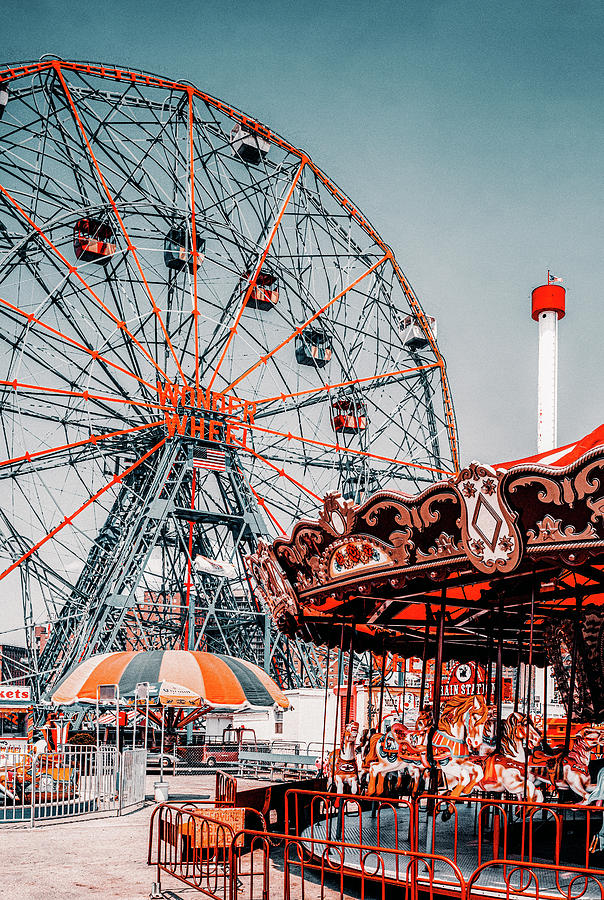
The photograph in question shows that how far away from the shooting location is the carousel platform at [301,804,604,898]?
668 centimetres

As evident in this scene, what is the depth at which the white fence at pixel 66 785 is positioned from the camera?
14.5 metres

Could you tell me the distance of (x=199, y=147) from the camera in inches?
1133

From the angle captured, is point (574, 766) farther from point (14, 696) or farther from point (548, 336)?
point (14, 696)

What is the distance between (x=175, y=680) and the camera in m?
15.3

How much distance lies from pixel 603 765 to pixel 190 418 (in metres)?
21.1

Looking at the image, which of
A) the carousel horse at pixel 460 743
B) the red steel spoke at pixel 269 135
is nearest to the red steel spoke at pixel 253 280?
the red steel spoke at pixel 269 135

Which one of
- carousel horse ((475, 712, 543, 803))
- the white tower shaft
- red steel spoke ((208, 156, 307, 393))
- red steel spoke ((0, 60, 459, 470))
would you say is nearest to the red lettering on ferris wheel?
red steel spoke ((208, 156, 307, 393))

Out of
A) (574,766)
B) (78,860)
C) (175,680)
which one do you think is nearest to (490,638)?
(574,766)

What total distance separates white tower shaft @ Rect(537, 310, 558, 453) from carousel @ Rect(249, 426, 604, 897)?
4.56 m

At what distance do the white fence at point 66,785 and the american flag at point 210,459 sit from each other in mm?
13187

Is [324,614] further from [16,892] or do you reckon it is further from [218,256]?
[218,256]

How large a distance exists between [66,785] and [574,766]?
9471 mm

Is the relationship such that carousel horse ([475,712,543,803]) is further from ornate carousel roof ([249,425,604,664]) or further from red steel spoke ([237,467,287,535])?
red steel spoke ([237,467,287,535])

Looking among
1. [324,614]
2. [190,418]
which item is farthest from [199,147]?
[324,614]
